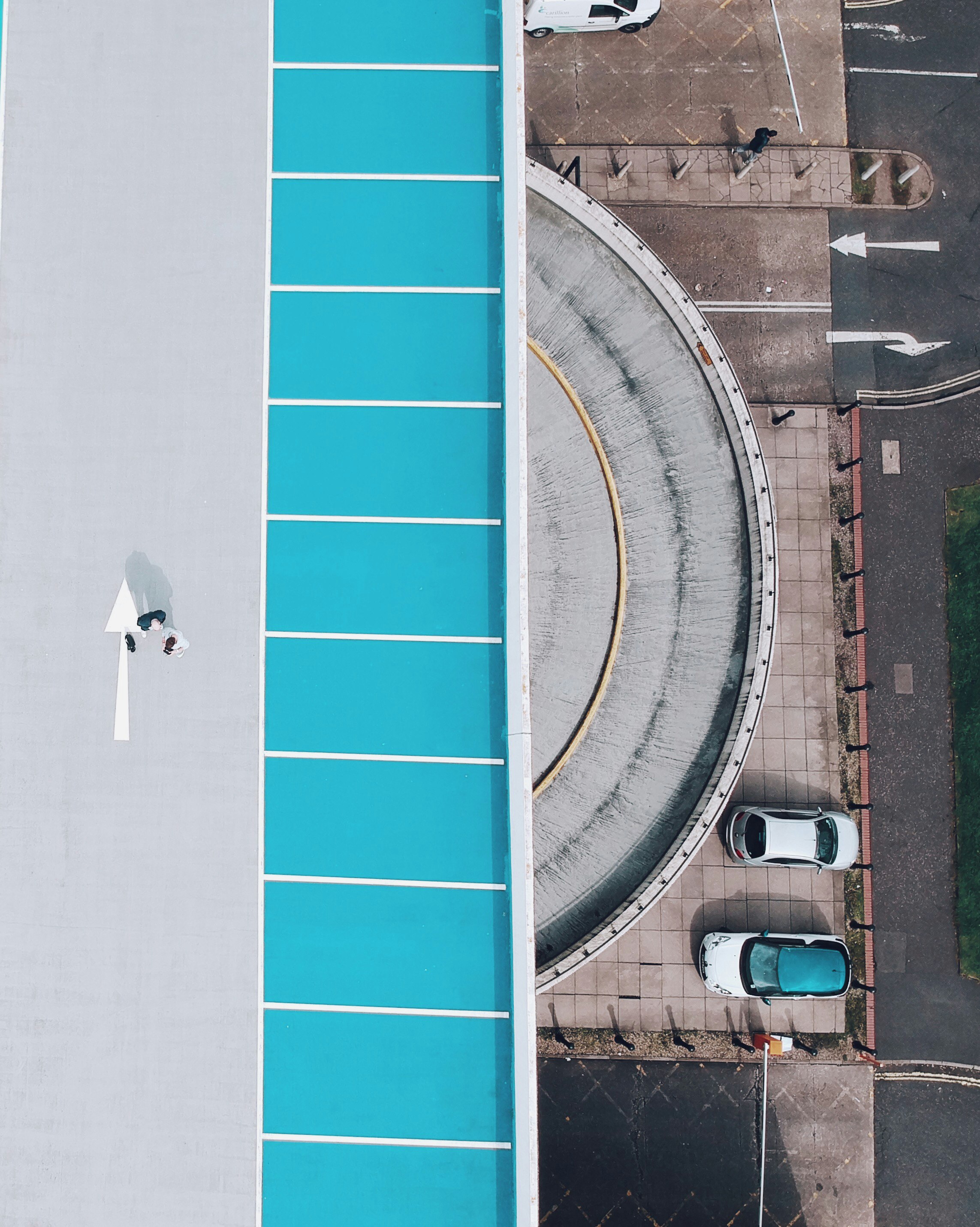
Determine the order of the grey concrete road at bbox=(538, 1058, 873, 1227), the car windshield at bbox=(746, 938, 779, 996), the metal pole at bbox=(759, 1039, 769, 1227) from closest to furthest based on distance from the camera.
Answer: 1. the car windshield at bbox=(746, 938, 779, 996)
2. the metal pole at bbox=(759, 1039, 769, 1227)
3. the grey concrete road at bbox=(538, 1058, 873, 1227)

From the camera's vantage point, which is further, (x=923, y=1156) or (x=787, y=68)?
(x=787, y=68)

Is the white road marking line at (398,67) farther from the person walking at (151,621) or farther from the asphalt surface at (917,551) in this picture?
the asphalt surface at (917,551)

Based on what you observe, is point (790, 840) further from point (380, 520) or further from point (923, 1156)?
point (380, 520)

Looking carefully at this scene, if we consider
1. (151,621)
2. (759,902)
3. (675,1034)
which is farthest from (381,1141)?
(759,902)

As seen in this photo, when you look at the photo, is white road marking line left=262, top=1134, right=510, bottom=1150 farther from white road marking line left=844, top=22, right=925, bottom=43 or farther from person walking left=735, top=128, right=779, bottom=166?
white road marking line left=844, top=22, right=925, bottom=43

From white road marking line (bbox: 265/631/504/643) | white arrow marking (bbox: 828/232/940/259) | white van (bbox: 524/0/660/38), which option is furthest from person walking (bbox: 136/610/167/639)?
white arrow marking (bbox: 828/232/940/259)

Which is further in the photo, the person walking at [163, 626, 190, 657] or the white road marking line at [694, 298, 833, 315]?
the white road marking line at [694, 298, 833, 315]

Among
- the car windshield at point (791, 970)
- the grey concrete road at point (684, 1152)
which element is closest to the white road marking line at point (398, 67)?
the car windshield at point (791, 970)

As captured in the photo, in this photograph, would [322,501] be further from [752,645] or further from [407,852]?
[752,645]
